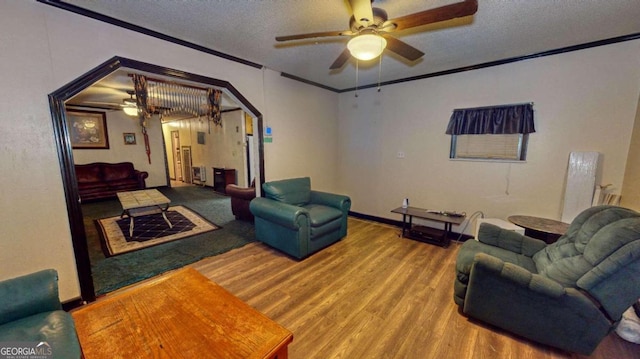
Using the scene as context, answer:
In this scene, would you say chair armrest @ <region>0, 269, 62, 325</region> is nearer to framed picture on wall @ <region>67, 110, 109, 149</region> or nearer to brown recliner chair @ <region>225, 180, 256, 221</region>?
brown recliner chair @ <region>225, 180, 256, 221</region>

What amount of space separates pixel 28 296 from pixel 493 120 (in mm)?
4639

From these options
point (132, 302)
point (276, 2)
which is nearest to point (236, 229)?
point (132, 302)

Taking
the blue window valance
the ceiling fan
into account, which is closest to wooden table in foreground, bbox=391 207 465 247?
the blue window valance

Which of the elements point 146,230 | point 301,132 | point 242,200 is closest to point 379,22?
point 301,132

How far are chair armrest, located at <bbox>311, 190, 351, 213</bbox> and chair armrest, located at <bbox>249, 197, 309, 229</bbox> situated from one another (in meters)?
0.71

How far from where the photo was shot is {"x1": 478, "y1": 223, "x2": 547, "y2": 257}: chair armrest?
2.15 meters

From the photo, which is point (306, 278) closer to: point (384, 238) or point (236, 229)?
point (384, 238)

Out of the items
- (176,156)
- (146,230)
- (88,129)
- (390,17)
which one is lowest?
(146,230)

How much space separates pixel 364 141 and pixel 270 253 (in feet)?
8.77

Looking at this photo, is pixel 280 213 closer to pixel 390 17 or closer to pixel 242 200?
pixel 242 200

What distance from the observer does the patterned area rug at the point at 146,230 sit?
326 cm

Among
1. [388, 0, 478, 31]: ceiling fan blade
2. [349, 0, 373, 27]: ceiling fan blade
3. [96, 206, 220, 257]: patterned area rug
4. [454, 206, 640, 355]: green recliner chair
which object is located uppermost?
[349, 0, 373, 27]: ceiling fan blade

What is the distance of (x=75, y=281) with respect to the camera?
210 centimetres

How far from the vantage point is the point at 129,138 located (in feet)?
22.1
